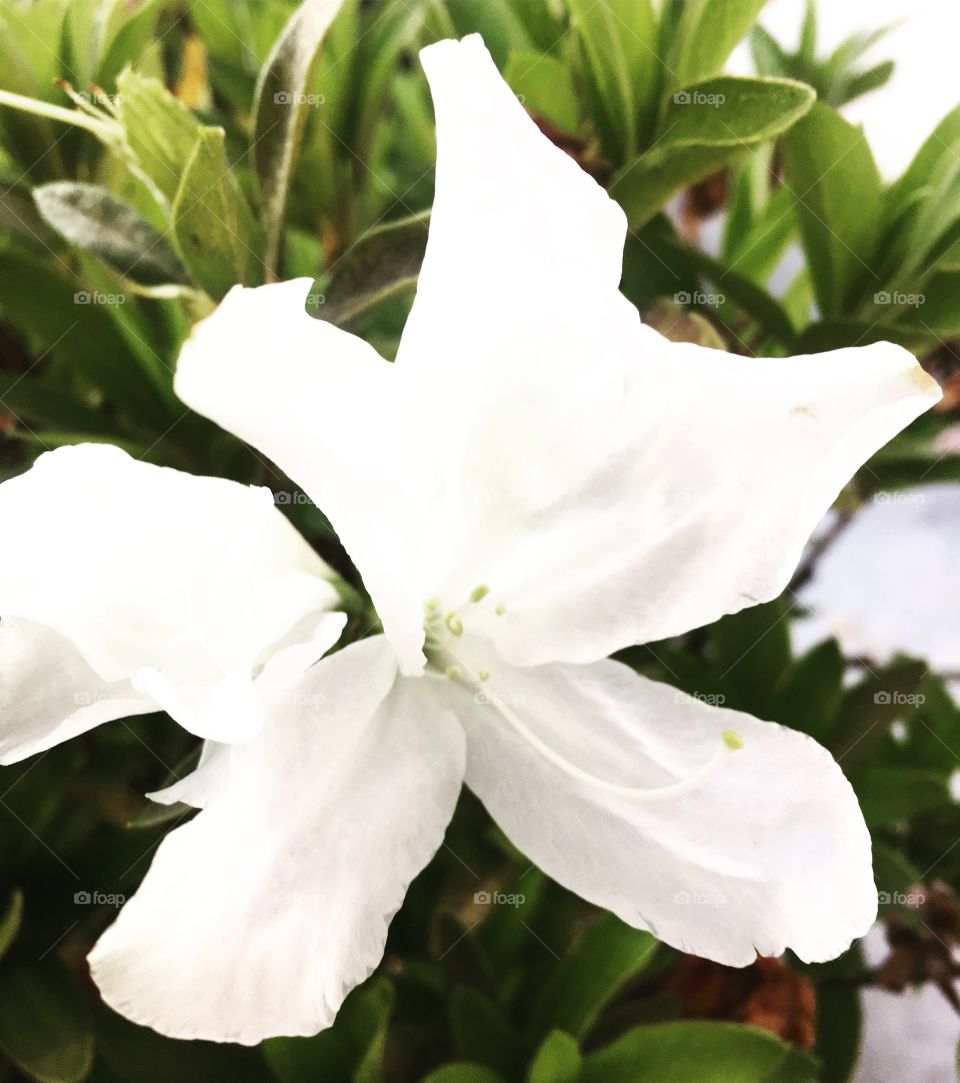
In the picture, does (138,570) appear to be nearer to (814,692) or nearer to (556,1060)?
(556,1060)

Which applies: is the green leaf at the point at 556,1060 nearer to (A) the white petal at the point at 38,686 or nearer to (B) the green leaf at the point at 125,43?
(A) the white petal at the point at 38,686

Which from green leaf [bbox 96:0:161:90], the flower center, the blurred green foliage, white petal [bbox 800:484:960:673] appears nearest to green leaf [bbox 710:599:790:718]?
the blurred green foliage

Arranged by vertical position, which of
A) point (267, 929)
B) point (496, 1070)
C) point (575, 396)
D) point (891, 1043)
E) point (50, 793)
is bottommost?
point (891, 1043)

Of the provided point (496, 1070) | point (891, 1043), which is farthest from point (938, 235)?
point (891, 1043)

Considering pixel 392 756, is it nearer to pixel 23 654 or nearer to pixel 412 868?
pixel 412 868

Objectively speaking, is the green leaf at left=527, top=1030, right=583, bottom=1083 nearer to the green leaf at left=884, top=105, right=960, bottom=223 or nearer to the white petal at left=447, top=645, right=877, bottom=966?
the white petal at left=447, top=645, right=877, bottom=966
